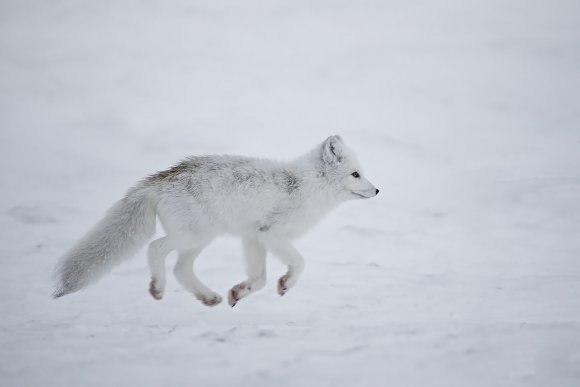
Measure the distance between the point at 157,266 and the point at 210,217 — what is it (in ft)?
1.69

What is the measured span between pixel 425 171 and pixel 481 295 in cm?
498

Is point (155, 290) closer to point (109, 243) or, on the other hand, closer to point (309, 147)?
point (109, 243)

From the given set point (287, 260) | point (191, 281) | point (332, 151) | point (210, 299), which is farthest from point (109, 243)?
point (332, 151)

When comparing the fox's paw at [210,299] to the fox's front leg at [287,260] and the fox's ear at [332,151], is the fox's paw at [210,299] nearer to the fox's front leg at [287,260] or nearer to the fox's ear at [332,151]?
the fox's front leg at [287,260]

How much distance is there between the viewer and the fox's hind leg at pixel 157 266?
443 cm

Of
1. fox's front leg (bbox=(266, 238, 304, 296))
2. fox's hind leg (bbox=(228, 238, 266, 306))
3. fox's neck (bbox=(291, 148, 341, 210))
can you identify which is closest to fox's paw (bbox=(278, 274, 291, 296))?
fox's front leg (bbox=(266, 238, 304, 296))

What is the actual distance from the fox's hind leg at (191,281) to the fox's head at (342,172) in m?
1.22

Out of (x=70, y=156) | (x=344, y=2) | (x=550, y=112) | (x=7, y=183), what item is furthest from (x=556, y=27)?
(x=7, y=183)

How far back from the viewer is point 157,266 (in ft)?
14.5

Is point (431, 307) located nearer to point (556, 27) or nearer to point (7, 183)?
point (7, 183)

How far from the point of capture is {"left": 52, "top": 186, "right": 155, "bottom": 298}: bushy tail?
4.18 m

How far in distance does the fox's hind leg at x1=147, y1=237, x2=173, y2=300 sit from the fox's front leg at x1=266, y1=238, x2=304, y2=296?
753mm

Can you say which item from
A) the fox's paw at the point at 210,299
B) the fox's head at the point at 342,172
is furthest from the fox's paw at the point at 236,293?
the fox's head at the point at 342,172

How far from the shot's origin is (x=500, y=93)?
1349 cm
